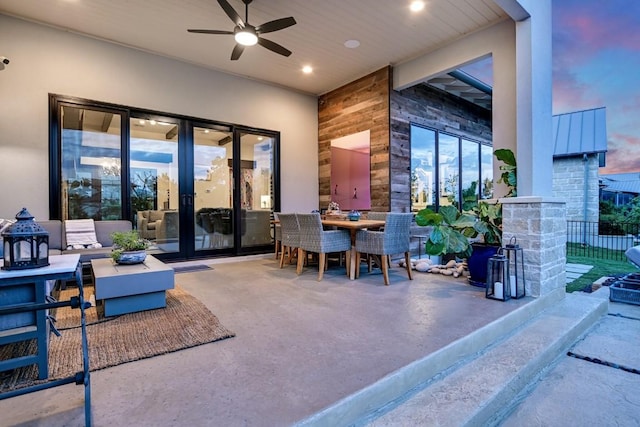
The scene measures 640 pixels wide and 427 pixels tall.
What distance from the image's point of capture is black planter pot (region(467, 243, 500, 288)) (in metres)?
3.45

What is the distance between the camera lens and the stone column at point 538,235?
3.03 meters

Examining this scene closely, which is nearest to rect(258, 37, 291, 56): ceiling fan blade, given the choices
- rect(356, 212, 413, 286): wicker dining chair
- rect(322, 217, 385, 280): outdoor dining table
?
rect(322, 217, 385, 280): outdoor dining table

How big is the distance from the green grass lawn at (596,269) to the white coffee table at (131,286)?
4803 mm

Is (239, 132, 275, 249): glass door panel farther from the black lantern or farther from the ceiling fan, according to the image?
the black lantern

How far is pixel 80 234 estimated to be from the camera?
3.88 m

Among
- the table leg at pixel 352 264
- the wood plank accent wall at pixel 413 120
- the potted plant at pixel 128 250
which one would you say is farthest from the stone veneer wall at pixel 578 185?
the potted plant at pixel 128 250

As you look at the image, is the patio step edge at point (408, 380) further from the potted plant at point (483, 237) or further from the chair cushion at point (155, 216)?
the chair cushion at point (155, 216)

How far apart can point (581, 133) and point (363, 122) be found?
6.32 metres

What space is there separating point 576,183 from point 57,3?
405 inches

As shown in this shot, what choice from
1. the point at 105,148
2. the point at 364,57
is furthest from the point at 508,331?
the point at 105,148

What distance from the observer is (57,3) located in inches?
138

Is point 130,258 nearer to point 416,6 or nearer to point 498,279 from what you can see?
point 498,279

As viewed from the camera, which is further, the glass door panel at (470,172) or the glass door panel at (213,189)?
the glass door panel at (470,172)

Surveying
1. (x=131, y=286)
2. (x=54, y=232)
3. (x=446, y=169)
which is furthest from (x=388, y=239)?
(x=54, y=232)
